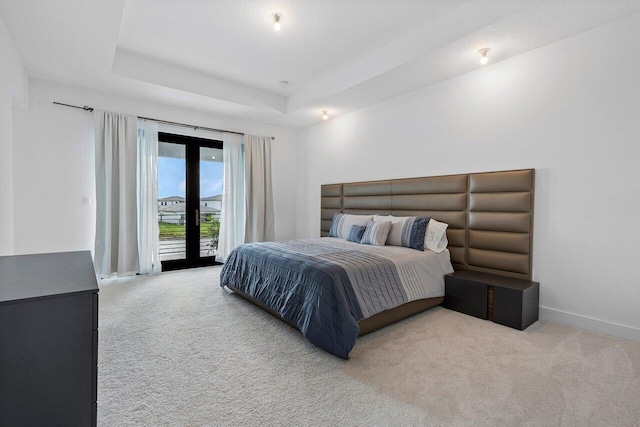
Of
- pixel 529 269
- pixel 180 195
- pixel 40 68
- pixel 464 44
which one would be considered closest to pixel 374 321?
pixel 529 269

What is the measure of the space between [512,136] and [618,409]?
2.41 meters

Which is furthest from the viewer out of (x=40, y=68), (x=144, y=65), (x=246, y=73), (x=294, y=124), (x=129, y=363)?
(x=294, y=124)

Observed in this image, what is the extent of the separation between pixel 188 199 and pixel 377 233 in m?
3.17

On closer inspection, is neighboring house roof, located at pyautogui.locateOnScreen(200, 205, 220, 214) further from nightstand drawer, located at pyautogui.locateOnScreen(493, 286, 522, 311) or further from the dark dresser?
nightstand drawer, located at pyautogui.locateOnScreen(493, 286, 522, 311)

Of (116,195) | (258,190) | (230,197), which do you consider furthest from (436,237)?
(116,195)

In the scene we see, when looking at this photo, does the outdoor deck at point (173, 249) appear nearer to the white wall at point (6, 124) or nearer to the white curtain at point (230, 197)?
the white curtain at point (230, 197)

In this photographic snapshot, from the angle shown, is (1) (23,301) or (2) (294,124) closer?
(1) (23,301)

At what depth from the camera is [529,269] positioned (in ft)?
9.70

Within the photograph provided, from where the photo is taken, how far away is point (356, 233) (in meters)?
3.94

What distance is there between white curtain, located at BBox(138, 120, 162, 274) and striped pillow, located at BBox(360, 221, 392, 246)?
3103 mm

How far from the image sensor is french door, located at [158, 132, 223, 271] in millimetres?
4742

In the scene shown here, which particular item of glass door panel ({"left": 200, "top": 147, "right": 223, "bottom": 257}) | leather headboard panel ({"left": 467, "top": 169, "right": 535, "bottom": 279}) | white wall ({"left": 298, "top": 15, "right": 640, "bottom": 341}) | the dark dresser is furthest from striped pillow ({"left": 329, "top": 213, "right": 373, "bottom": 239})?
the dark dresser

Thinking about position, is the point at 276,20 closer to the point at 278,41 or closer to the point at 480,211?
the point at 278,41

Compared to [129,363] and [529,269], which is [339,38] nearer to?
[529,269]
